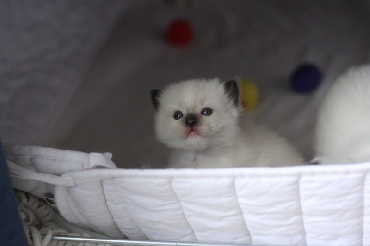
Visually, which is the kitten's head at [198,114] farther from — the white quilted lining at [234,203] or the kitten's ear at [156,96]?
the white quilted lining at [234,203]

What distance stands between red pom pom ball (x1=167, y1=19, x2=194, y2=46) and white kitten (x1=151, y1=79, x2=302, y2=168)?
32.1 inches

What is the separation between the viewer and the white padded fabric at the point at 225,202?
1001mm

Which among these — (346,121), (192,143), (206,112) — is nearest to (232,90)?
(206,112)

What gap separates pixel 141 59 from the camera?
7.09 feet

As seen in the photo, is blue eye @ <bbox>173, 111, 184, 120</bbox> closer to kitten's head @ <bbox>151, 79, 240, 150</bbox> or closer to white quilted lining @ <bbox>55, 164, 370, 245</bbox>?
kitten's head @ <bbox>151, 79, 240, 150</bbox>

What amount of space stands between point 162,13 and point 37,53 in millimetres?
1028

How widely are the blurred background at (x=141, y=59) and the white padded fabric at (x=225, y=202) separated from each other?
1.31 feet

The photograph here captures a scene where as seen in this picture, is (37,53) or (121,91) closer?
(37,53)

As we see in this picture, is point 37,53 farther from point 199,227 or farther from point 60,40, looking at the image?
point 199,227

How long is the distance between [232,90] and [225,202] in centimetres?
47

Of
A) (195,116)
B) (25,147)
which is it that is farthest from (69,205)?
(195,116)

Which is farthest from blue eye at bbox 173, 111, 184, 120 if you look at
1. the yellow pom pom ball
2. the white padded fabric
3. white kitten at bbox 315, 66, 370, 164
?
the yellow pom pom ball

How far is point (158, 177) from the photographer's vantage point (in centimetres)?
107

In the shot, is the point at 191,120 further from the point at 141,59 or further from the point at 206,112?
the point at 141,59
